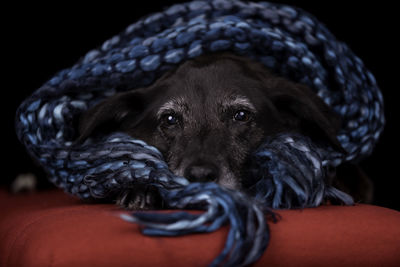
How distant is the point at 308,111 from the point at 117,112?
886 mm

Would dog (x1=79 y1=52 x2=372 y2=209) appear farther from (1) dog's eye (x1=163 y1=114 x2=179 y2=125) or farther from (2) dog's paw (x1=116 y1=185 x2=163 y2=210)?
(2) dog's paw (x1=116 y1=185 x2=163 y2=210)

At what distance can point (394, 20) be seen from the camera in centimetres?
286

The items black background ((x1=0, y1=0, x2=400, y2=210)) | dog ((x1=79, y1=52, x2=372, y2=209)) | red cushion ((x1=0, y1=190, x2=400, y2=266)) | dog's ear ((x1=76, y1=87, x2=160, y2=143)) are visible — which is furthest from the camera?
black background ((x1=0, y1=0, x2=400, y2=210))

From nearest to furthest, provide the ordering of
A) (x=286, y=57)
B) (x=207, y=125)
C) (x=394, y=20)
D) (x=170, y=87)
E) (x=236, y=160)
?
(x=236, y=160), (x=207, y=125), (x=170, y=87), (x=286, y=57), (x=394, y=20)

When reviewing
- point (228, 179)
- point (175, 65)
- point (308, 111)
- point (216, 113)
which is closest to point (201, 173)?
point (228, 179)

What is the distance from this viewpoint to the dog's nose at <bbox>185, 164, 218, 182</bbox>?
1555mm

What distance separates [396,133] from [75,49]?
221 cm

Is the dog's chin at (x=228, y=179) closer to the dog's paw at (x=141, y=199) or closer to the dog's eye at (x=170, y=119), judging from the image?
the dog's paw at (x=141, y=199)

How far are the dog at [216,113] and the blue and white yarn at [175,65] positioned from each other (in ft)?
0.29

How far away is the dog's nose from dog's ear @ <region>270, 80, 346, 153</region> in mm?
551

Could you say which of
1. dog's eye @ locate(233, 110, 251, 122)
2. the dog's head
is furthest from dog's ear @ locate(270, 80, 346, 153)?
dog's eye @ locate(233, 110, 251, 122)

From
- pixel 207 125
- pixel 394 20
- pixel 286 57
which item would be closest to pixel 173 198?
pixel 207 125

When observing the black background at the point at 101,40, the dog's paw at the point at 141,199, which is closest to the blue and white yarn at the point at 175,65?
the dog's paw at the point at 141,199

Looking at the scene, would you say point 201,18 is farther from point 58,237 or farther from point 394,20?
point 58,237
